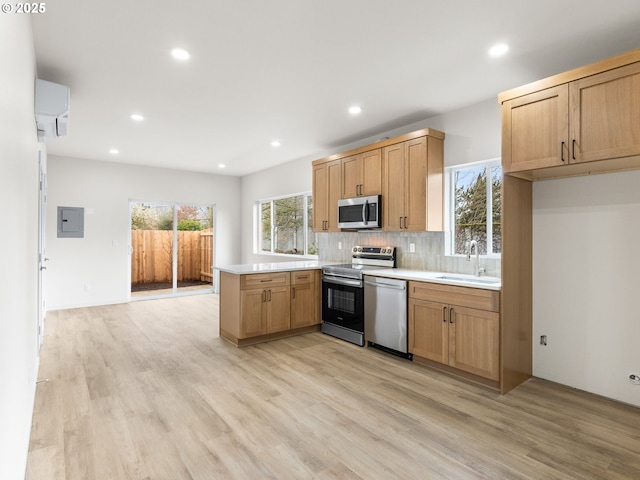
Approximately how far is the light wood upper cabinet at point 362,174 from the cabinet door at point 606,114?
2.12m

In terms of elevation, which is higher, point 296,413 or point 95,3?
point 95,3

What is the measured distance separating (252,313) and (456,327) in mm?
2201

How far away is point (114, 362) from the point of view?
362 cm

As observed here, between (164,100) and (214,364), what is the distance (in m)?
2.69

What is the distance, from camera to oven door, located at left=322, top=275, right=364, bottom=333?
4211 millimetres

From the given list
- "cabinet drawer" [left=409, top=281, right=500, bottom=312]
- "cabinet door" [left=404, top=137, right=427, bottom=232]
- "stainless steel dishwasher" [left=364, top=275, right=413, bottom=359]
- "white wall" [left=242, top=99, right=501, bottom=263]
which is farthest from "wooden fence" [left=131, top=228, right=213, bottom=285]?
"cabinet drawer" [left=409, top=281, right=500, bottom=312]

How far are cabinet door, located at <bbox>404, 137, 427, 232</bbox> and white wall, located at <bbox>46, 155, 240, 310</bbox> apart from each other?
16.6ft

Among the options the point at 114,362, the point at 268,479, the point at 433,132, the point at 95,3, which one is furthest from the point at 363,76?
the point at 114,362

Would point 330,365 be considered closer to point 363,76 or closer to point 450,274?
point 450,274

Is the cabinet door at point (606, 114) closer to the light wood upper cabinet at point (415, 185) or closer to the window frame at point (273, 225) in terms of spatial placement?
the light wood upper cabinet at point (415, 185)

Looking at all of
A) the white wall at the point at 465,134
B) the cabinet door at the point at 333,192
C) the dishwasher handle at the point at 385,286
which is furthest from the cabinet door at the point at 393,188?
the cabinet door at the point at 333,192

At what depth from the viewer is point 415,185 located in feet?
13.0

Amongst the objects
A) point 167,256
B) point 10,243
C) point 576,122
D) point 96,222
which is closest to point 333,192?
point 576,122

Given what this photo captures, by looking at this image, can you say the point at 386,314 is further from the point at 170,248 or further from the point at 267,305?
the point at 170,248
